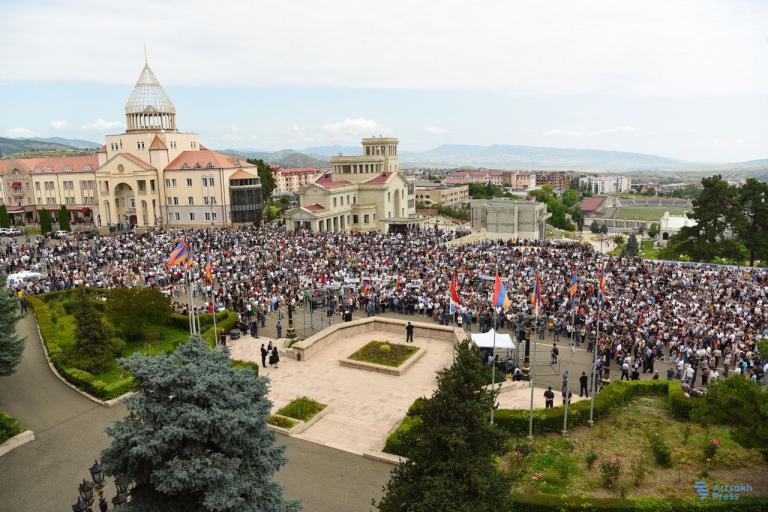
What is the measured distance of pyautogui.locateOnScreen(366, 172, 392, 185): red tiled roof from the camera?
237 ft

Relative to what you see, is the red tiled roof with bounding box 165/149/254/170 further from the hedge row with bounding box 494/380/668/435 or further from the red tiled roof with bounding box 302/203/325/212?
the hedge row with bounding box 494/380/668/435

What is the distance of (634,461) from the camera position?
15133 mm

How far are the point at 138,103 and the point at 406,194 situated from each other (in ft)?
118

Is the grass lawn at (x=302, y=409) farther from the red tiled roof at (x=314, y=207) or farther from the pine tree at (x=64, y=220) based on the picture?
the pine tree at (x=64, y=220)

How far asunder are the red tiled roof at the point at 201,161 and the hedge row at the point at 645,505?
195 ft

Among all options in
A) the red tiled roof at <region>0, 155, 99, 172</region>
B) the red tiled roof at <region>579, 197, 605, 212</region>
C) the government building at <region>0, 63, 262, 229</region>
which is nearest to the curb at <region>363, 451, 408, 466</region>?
the government building at <region>0, 63, 262, 229</region>

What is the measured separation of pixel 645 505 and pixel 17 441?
56.5 ft

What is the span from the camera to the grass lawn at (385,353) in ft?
75.1

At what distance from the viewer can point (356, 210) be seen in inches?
2795

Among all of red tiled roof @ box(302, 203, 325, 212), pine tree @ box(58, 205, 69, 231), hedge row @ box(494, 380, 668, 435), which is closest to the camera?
hedge row @ box(494, 380, 668, 435)

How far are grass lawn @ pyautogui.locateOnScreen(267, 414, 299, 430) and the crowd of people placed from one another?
689cm

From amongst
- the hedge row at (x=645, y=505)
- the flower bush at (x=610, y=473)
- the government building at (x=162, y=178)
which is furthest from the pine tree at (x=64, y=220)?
the flower bush at (x=610, y=473)

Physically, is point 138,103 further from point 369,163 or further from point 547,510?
point 547,510

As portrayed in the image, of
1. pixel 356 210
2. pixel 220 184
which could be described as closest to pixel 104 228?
pixel 220 184
